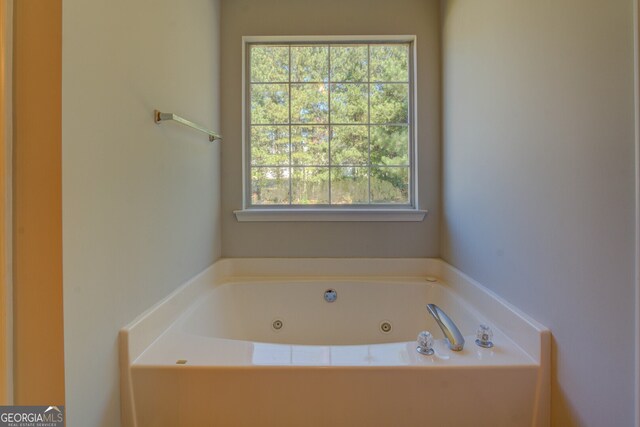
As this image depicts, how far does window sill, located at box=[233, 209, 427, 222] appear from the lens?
184cm

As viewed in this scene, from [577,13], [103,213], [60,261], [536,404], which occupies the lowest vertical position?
[536,404]

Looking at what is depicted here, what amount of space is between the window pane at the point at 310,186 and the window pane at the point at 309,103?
13.0 inches

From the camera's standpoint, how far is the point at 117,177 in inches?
35.7

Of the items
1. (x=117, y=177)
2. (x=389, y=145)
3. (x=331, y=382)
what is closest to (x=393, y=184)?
(x=389, y=145)

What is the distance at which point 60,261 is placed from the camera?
716 millimetres

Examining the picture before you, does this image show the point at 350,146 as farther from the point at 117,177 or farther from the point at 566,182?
the point at 117,177

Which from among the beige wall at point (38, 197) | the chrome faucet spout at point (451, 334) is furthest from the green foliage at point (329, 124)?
the beige wall at point (38, 197)

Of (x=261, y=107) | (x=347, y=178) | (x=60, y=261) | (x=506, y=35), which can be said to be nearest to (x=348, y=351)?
(x=60, y=261)

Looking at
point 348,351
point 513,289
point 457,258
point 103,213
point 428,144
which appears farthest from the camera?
point 428,144

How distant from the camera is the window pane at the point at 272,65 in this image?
1.94 meters

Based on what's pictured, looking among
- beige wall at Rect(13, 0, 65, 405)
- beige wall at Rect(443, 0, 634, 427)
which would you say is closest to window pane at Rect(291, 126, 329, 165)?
beige wall at Rect(443, 0, 634, 427)

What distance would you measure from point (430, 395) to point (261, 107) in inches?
69.8

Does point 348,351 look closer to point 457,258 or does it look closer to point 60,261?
point 60,261

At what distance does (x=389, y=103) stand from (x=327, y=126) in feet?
1.40
